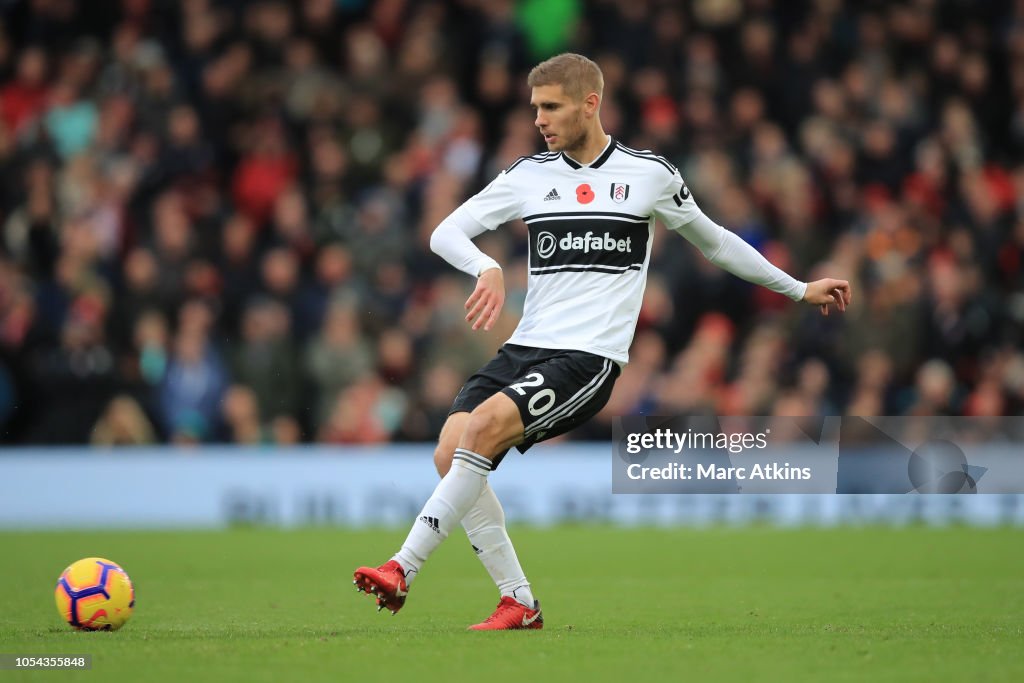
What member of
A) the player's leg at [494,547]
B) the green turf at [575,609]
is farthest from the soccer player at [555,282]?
the green turf at [575,609]

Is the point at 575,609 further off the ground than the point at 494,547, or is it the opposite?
the point at 494,547

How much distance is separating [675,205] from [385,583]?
230 cm

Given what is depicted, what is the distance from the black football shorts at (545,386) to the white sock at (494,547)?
16.0 inches

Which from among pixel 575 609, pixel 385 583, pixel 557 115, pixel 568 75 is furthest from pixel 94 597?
pixel 568 75

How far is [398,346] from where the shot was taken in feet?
52.7

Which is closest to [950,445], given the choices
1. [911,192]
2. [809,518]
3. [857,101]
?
[809,518]

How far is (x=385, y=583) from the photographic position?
22.2 feet

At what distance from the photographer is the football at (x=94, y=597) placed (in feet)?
23.8

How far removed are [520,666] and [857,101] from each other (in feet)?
46.0

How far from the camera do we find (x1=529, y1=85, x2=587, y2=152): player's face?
24.1 ft

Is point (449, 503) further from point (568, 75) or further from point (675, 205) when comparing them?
point (568, 75)

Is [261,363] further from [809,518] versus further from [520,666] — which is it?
[520,666]

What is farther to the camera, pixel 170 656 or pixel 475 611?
pixel 475 611

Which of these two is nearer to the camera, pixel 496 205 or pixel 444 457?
pixel 444 457
